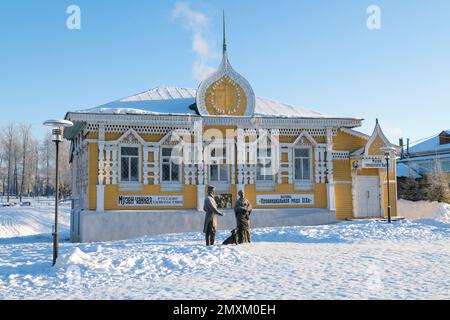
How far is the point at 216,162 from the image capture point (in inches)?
720

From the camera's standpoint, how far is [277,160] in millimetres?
18781

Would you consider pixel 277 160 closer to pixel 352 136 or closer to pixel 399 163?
pixel 352 136

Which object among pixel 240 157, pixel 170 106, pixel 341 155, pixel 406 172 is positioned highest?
pixel 170 106

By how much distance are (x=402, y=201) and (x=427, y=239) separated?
16.8 metres

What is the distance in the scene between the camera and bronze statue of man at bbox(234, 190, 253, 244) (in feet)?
42.2

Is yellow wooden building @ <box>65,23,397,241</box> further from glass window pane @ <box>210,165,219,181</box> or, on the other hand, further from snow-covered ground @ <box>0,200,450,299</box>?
snow-covered ground @ <box>0,200,450,299</box>

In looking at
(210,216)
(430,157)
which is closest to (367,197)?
(210,216)

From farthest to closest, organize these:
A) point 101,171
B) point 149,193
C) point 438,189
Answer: point 438,189 < point 149,193 < point 101,171

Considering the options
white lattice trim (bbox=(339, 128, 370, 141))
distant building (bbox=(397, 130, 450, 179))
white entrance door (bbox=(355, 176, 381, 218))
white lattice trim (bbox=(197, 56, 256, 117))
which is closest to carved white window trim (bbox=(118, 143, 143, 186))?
white lattice trim (bbox=(197, 56, 256, 117))

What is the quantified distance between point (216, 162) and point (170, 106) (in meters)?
3.03

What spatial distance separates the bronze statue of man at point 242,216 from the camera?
12.9 metres

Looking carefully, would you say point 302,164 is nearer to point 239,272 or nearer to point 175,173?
point 175,173

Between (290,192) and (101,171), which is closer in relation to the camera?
(101,171)
